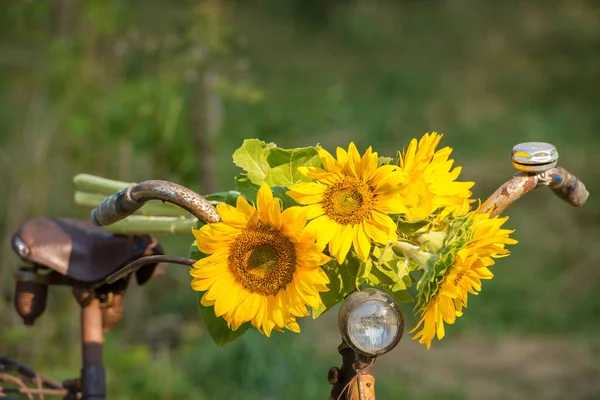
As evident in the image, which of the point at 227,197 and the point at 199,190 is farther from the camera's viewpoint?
the point at 199,190

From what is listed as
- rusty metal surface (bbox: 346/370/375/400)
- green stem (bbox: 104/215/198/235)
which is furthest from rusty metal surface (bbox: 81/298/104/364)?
rusty metal surface (bbox: 346/370/375/400)

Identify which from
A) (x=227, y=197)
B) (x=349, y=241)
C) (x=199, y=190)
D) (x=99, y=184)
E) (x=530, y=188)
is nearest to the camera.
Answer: (x=349, y=241)

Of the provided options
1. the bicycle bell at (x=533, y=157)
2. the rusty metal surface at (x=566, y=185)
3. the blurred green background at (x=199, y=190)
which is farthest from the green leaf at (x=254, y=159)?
the blurred green background at (x=199, y=190)

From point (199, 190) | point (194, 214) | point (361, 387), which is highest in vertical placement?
point (199, 190)

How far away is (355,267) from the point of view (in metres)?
1.42

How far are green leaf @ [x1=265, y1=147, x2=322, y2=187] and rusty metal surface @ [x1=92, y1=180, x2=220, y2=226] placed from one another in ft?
0.37

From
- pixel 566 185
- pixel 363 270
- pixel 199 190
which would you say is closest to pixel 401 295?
pixel 363 270

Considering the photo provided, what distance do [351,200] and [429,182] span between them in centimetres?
13

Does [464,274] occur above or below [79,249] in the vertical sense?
below

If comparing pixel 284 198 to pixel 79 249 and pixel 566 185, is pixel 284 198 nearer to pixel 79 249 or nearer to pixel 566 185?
pixel 566 185

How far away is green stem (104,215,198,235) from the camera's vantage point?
180 centimetres

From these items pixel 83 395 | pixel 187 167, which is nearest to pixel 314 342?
pixel 187 167

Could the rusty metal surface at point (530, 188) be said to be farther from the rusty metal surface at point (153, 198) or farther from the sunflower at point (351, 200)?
the rusty metal surface at point (153, 198)

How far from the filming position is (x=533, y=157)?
5.37 ft
